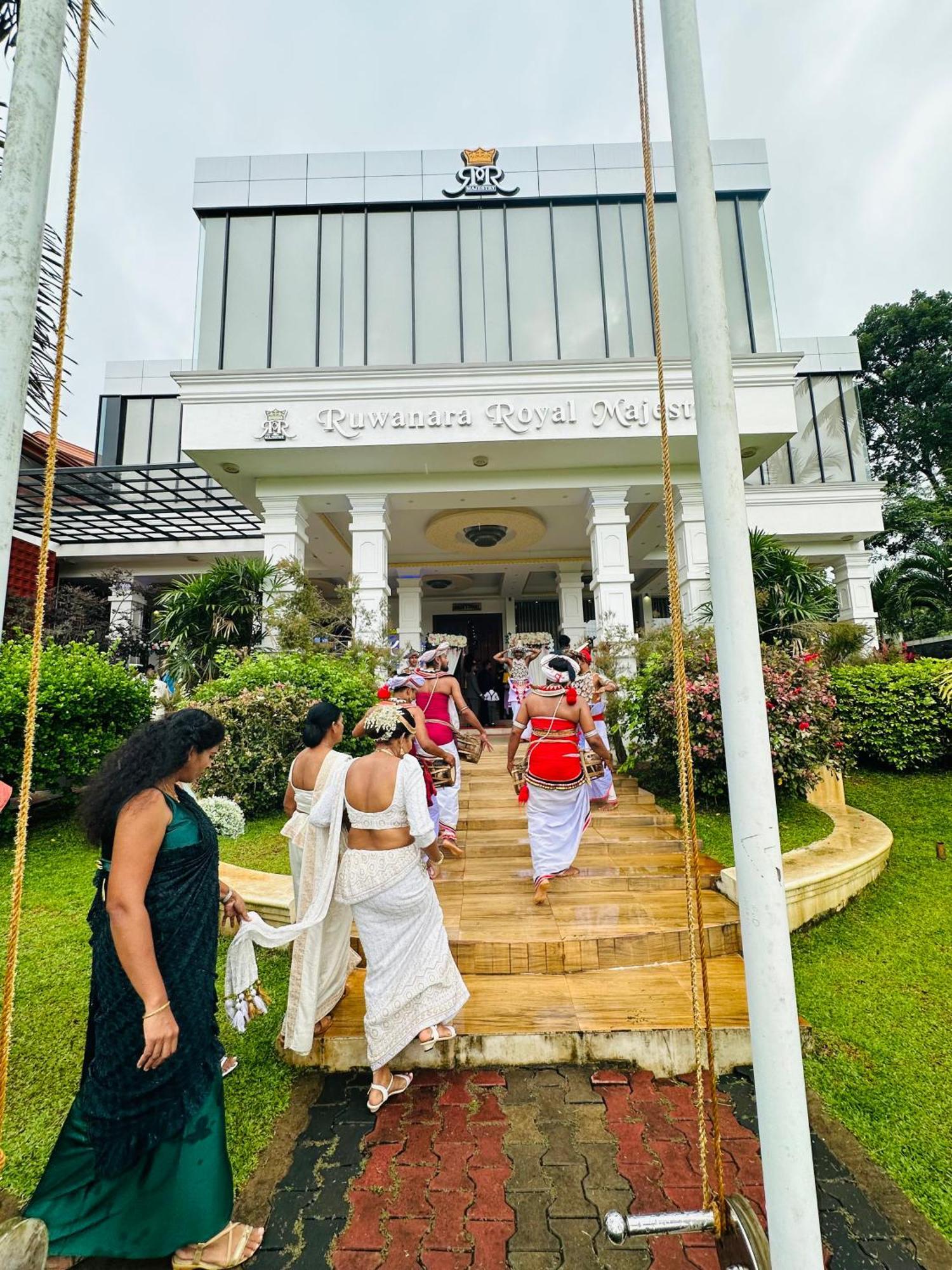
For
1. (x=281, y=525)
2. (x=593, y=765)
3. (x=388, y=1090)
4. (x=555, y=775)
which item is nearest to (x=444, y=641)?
(x=593, y=765)

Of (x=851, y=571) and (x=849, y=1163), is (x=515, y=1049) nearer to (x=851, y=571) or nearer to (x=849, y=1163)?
(x=849, y=1163)

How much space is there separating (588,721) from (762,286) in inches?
451

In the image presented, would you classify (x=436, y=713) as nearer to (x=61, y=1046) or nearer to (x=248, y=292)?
(x=61, y=1046)

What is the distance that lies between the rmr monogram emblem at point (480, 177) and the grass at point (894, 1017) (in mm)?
13392

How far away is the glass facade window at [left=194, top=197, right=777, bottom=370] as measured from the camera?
1173 centimetres

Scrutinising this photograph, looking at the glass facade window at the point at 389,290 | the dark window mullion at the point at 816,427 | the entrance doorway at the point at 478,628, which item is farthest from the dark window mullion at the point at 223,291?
the dark window mullion at the point at 816,427

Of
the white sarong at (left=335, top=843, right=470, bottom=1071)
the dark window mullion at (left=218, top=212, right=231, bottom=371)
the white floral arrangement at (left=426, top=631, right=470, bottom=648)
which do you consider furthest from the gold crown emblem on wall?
the white sarong at (left=335, top=843, right=470, bottom=1071)

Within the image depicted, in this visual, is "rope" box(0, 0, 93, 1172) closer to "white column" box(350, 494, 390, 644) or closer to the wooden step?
the wooden step

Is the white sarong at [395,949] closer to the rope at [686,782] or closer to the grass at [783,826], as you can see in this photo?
the rope at [686,782]

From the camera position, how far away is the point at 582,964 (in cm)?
355

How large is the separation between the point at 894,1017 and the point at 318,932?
9.69 ft

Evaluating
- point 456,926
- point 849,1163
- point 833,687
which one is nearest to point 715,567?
point 849,1163

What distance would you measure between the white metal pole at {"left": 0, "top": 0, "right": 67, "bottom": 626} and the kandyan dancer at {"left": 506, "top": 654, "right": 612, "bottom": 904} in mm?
3622

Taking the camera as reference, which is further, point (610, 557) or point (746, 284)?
point (746, 284)
